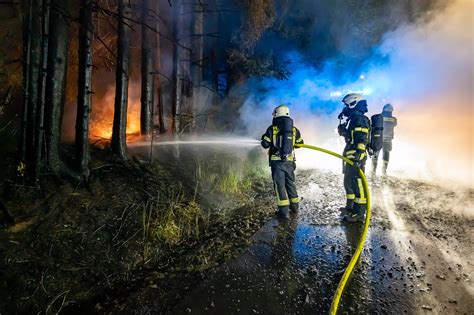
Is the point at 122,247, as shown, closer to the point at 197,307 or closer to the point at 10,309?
the point at 10,309

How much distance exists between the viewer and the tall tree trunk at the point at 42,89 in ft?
13.9

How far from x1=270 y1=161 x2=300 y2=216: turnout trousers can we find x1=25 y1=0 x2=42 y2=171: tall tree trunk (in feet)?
13.4

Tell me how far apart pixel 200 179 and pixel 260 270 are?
10.6 feet

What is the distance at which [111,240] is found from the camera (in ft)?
12.6

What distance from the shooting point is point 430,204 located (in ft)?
19.6

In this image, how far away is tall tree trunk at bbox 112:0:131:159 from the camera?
599 centimetres

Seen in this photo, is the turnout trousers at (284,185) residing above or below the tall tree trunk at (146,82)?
below

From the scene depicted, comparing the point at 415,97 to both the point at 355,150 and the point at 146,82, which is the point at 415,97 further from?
the point at 146,82

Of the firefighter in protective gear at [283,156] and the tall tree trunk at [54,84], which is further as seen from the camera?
the firefighter in protective gear at [283,156]

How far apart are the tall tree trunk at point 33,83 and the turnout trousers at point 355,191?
5.53 m

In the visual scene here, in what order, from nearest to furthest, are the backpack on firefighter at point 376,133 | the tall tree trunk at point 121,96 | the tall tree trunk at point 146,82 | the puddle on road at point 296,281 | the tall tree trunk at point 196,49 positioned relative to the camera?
the puddle on road at point 296,281 → the tall tree trunk at point 121,96 → the backpack on firefighter at point 376,133 → the tall tree trunk at point 146,82 → the tall tree trunk at point 196,49

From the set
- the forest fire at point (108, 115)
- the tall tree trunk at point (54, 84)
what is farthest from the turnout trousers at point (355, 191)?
the forest fire at point (108, 115)

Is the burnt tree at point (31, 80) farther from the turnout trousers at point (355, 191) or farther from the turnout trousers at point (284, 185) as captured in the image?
the turnout trousers at point (355, 191)

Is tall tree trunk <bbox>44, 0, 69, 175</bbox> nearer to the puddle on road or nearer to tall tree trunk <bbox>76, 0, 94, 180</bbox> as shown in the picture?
tall tree trunk <bbox>76, 0, 94, 180</bbox>
